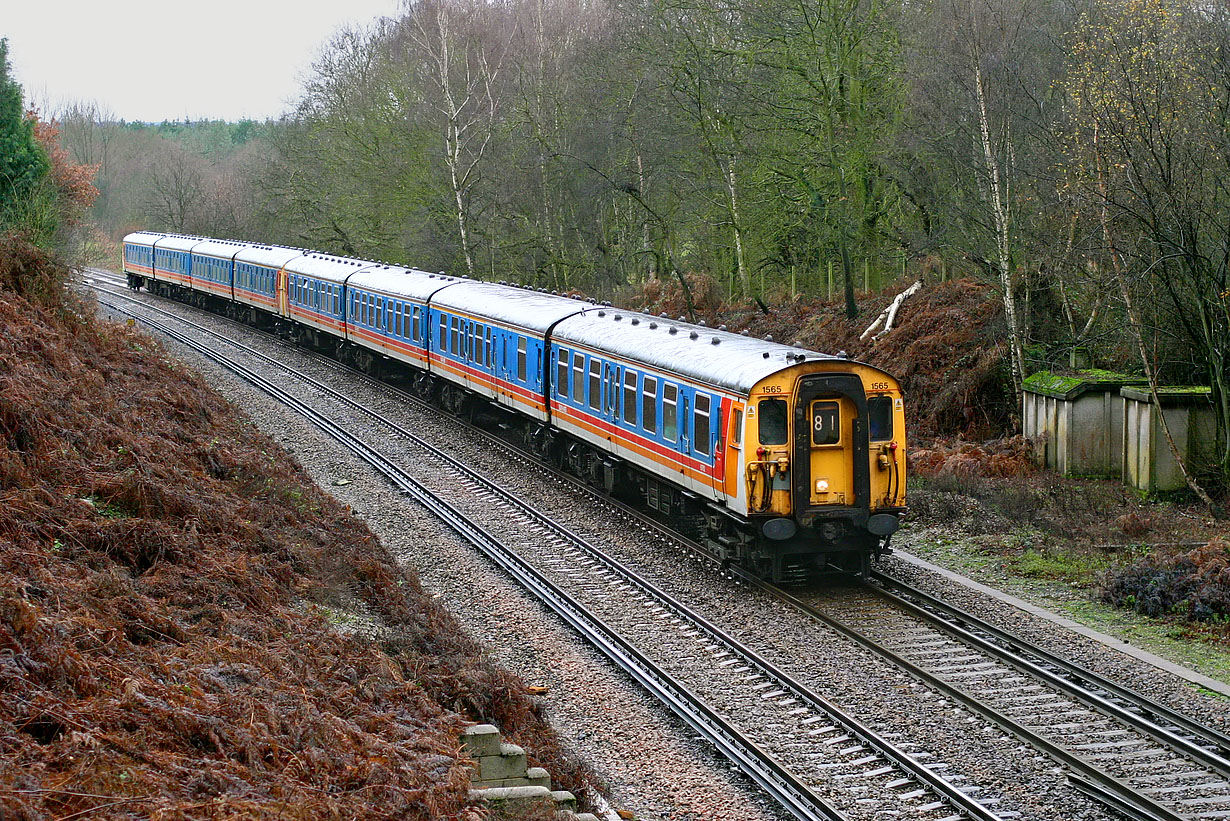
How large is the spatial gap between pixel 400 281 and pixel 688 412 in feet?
56.6

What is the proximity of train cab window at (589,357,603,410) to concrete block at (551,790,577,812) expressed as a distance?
1103 cm

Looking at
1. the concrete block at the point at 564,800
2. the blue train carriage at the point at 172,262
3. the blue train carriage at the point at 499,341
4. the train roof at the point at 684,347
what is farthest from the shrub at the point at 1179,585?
the blue train carriage at the point at 172,262

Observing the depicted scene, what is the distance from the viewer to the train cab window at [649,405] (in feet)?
56.2

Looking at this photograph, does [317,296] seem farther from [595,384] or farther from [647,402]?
[647,402]

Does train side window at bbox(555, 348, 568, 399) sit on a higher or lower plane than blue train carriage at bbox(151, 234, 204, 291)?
lower

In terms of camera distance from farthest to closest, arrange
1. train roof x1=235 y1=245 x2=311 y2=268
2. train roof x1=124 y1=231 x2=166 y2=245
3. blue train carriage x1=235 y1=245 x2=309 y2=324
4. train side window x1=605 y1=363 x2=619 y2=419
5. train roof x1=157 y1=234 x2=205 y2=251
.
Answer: train roof x1=124 y1=231 x2=166 y2=245
train roof x1=157 y1=234 x2=205 y2=251
train roof x1=235 y1=245 x2=311 y2=268
blue train carriage x1=235 y1=245 x2=309 y2=324
train side window x1=605 y1=363 x2=619 y2=419

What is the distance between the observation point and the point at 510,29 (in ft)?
182

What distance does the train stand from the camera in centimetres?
1434

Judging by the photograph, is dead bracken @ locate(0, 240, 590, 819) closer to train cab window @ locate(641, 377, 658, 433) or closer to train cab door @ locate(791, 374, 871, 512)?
train cab window @ locate(641, 377, 658, 433)

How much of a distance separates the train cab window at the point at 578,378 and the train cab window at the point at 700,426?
453cm

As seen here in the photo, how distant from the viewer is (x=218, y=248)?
156 feet

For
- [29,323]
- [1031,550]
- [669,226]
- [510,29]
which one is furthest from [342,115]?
[1031,550]

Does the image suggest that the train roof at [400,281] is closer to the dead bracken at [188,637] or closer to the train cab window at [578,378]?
the train cab window at [578,378]

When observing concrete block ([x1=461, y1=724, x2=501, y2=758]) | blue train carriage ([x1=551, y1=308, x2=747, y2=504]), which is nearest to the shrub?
blue train carriage ([x1=551, y1=308, x2=747, y2=504])
